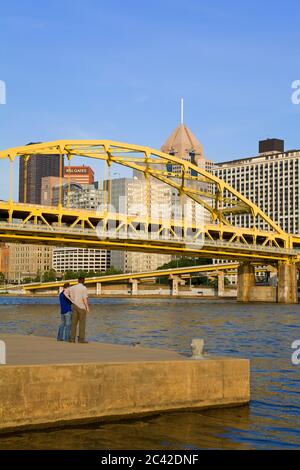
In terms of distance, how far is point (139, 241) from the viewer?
108 m

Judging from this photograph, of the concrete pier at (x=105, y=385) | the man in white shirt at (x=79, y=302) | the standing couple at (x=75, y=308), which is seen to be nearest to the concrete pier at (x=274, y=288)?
the standing couple at (x=75, y=308)

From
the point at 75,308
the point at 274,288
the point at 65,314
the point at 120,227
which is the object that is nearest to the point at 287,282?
the point at 274,288

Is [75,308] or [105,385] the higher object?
[75,308]

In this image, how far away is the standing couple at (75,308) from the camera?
21.1 metres

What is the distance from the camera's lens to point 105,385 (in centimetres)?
1479

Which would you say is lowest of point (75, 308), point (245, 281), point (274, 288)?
point (274, 288)

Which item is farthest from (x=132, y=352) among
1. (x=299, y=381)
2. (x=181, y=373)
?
(x=299, y=381)

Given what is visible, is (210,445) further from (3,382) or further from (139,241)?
(139,241)

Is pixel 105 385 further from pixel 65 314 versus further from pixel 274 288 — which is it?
pixel 274 288

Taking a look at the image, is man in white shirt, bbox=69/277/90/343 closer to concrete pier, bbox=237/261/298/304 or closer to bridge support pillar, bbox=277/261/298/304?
concrete pier, bbox=237/261/298/304

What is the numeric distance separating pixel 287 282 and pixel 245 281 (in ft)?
36.1

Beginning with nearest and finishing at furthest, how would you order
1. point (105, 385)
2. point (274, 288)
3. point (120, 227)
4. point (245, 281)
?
1. point (105, 385)
2. point (120, 227)
3. point (274, 288)
4. point (245, 281)

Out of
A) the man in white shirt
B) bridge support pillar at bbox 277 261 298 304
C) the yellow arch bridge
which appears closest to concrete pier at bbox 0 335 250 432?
the man in white shirt
